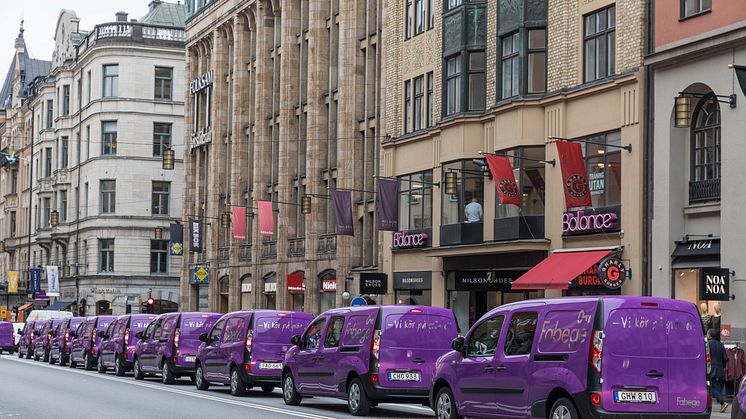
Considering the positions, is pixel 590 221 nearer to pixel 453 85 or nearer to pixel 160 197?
pixel 453 85

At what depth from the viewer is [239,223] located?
180 feet

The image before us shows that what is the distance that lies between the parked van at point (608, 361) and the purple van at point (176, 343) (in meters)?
15.1

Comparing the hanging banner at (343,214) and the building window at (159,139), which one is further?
the building window at (159,139)

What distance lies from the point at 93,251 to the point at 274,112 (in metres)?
27.9

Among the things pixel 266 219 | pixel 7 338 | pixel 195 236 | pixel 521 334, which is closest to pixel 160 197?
pixel 195 236

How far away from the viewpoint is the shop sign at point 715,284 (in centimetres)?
2803

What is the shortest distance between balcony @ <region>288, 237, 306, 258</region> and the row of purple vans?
648 inches

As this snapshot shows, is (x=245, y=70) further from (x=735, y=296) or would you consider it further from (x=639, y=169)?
(x=735, y=296)

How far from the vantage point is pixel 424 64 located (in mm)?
42688

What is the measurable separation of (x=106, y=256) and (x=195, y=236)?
19.1 metres

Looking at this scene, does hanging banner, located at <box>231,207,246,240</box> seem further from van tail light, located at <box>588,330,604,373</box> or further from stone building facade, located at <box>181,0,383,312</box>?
van tail light, located at <box>588,330,604,373</box>

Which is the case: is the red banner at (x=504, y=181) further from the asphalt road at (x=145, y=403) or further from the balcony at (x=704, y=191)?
the asphalt road at (x=145, y=403)

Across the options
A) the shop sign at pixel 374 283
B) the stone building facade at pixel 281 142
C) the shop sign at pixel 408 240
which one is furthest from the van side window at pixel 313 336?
the stone building facade at pixel 281 142

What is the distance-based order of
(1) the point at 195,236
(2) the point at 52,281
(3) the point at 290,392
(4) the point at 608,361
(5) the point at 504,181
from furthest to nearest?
(2) the point at 52,281 < (1) the point at 195,236 < (5) the point at 504,181 < (3) the point at 290,392 < (4) the point at 608,361
